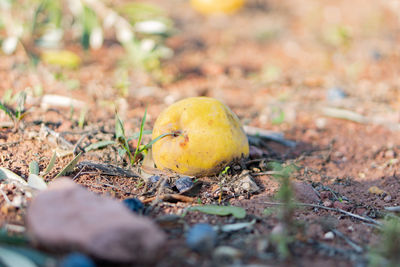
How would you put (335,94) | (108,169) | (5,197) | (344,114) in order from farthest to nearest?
(335,94) → (344,114) → (108,169) → (5,197)

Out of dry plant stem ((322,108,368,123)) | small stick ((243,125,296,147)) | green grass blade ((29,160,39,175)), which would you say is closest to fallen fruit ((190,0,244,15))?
dry plant stem ((322,108,368,123))

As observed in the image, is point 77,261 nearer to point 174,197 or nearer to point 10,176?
point 174,197

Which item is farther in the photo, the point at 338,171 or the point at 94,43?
the point at 94,43

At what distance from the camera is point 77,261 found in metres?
1.23

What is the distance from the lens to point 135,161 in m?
2.38

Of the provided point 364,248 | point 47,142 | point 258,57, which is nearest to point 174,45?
point 258,57

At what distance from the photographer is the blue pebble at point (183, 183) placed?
203 cm

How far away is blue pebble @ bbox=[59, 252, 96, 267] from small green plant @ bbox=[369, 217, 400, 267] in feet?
3.28

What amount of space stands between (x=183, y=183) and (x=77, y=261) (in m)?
0.89

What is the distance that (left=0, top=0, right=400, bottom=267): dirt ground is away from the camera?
5.78 feet

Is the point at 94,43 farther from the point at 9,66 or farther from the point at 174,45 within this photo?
the point at 174,45

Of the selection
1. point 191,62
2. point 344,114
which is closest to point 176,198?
point 344,114

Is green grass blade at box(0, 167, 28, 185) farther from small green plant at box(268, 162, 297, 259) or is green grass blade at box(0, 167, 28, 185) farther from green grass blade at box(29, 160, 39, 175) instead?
small green plant at box(268, 162, 297, 259)

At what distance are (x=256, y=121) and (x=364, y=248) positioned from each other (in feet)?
6.37
